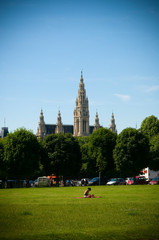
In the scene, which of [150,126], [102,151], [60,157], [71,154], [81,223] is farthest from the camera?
[150,126]

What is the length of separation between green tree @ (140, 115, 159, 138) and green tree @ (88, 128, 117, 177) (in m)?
21.2

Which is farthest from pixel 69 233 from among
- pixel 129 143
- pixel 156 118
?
pixel 156 118

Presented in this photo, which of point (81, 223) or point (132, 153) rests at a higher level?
point (132, 153)

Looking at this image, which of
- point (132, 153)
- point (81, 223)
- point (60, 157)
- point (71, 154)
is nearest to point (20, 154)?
point (60, 157)

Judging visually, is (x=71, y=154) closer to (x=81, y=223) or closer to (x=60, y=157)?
(x=60, y=157)

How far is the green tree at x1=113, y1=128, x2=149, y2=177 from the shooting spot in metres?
82.6

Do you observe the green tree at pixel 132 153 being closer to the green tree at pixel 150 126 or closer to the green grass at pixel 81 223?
the green tree at pixel 150 126

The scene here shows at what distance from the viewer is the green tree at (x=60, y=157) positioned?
286 feet

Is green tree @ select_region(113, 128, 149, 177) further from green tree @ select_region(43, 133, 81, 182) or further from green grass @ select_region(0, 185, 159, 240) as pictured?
green grass @ select_region(0, 185, 159, 240)

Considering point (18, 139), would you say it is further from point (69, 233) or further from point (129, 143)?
point (69, 233)

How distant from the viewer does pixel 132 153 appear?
83312mm

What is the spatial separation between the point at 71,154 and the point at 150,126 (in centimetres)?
3340

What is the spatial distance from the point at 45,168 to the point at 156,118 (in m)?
42.1

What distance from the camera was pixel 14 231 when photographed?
17547 millimetres
